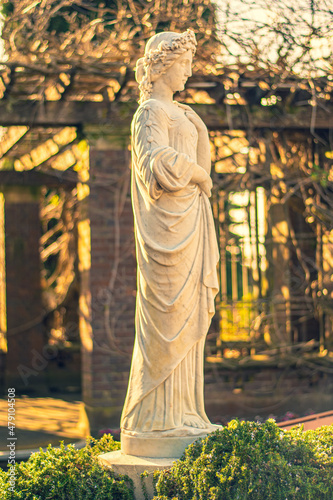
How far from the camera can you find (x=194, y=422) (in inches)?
186

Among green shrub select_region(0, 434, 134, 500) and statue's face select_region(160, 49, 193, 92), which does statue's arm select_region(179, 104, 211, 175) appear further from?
green shrub select_region(0, 434, 134, 500)

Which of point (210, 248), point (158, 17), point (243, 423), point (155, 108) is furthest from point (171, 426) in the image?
Result: point (158, 17)

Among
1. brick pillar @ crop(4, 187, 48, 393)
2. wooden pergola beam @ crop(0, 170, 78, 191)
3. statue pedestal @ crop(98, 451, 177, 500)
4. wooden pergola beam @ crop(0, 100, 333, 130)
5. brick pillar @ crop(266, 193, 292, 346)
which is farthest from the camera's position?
brick pillar @ crop(4, 187, 48, 393)

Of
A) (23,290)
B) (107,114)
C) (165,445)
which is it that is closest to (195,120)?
(165,445)

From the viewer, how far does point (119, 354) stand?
8.34 m

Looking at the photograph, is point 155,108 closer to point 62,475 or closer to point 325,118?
point 62,475

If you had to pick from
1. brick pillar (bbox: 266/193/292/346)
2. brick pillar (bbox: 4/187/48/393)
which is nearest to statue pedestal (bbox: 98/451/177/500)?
brick pillar (bbox: 266/193/292/346)

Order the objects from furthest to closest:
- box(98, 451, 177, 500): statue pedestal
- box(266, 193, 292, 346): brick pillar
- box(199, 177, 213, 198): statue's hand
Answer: box(266, 193, 292, 346): brick pillar
box(199, 177, 213, 198): statue's hand
box(98, 451, 177, 500): statue pedestal

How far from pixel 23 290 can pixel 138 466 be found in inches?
345

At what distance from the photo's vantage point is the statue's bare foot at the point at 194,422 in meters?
4.70

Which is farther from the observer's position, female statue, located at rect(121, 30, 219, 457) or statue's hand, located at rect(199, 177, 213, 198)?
statue's hand, located at rect(199, 177, 213, 198)

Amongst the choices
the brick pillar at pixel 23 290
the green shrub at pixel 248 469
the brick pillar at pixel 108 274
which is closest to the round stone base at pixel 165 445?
the green shrub at pixel 248 469

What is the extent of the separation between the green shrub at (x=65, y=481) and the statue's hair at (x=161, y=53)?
7.38 ft

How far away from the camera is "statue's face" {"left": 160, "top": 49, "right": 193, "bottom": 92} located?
15.7 feet
